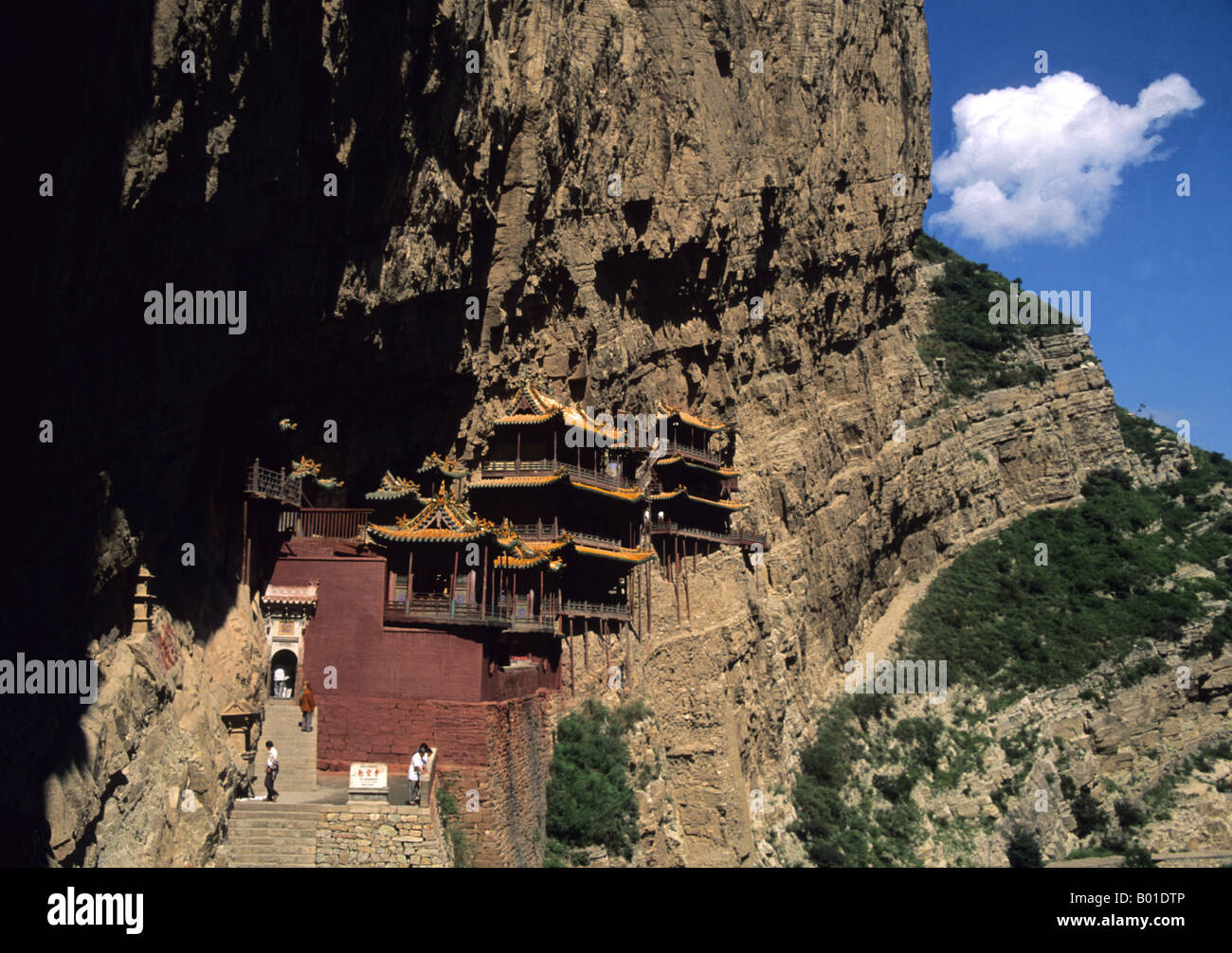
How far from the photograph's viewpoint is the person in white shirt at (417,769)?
24297 millimetres

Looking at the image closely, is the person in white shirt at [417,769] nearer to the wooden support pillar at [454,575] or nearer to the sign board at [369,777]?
the sign board at [369,777]

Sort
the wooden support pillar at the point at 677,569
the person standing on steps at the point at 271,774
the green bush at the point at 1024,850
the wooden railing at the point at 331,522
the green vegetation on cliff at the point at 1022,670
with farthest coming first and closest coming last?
1. the green bush at the point at 1024,850
2. the green vegetation on cliff at the point at 1022,670
3. the wooden support pillar at the point at 677,569
4. the wooden railing at the point at 331,522
5. the person standing on steps at the point at 271,774

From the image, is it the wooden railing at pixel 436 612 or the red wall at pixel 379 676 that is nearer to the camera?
the red wall at pixel 379 676

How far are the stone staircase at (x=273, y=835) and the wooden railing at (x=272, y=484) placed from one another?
7.69 m

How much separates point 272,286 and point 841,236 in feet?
117

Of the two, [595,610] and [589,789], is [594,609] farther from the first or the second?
[589,789]

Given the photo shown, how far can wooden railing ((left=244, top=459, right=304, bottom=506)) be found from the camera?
28.6 m

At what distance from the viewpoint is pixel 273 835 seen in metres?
23.4

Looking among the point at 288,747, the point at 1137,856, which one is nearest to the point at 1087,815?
the point at 1137,856

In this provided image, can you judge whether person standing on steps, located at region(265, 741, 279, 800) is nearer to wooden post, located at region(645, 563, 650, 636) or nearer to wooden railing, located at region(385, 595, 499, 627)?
wooden railing, located at region(385, 595, 499, 627)

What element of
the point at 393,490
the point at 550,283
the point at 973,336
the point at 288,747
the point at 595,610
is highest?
the point at 973,336

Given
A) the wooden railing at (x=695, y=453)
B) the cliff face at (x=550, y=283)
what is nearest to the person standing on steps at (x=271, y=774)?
the cliff face at (x=550, y=283)

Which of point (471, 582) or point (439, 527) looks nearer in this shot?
point (439, 527)

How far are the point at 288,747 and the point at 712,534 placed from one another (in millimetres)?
20644
